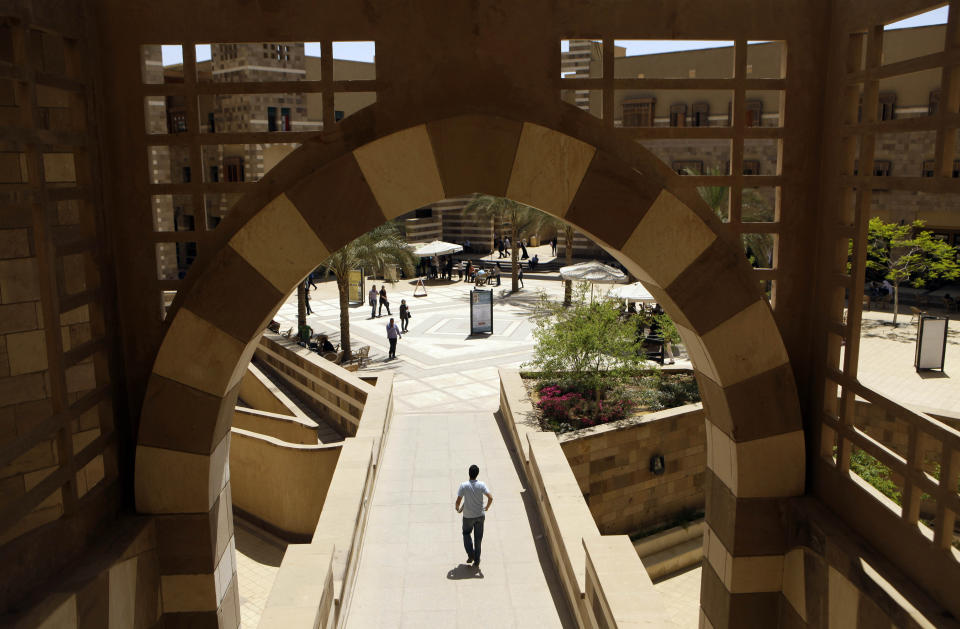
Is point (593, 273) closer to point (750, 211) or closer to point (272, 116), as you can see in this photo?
point (750, 211)

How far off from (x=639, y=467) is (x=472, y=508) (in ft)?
20.2

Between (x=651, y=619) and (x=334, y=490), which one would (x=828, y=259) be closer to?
(x=651, y=619)

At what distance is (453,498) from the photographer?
11.5m

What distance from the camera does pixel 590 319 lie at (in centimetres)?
1627

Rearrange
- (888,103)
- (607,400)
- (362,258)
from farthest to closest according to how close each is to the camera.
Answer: (888,103), (362,258), (607,400)

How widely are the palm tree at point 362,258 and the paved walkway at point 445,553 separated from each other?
821 centimetres

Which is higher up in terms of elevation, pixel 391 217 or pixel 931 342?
pixel 391 217

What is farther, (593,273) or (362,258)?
(593,273)

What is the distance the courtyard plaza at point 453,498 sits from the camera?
8.59 m

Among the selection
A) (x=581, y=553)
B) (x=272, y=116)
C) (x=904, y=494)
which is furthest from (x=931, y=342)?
(x=272, y=116)

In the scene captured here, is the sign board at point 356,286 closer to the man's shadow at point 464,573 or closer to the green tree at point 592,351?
the green tree at point 592,351

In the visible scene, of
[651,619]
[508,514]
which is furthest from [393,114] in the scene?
[508,514]

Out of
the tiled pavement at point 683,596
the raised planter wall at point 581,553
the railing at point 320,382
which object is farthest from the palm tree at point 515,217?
the raised planter wall at point 581,553

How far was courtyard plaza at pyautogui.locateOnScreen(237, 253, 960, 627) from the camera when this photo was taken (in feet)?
28.2
